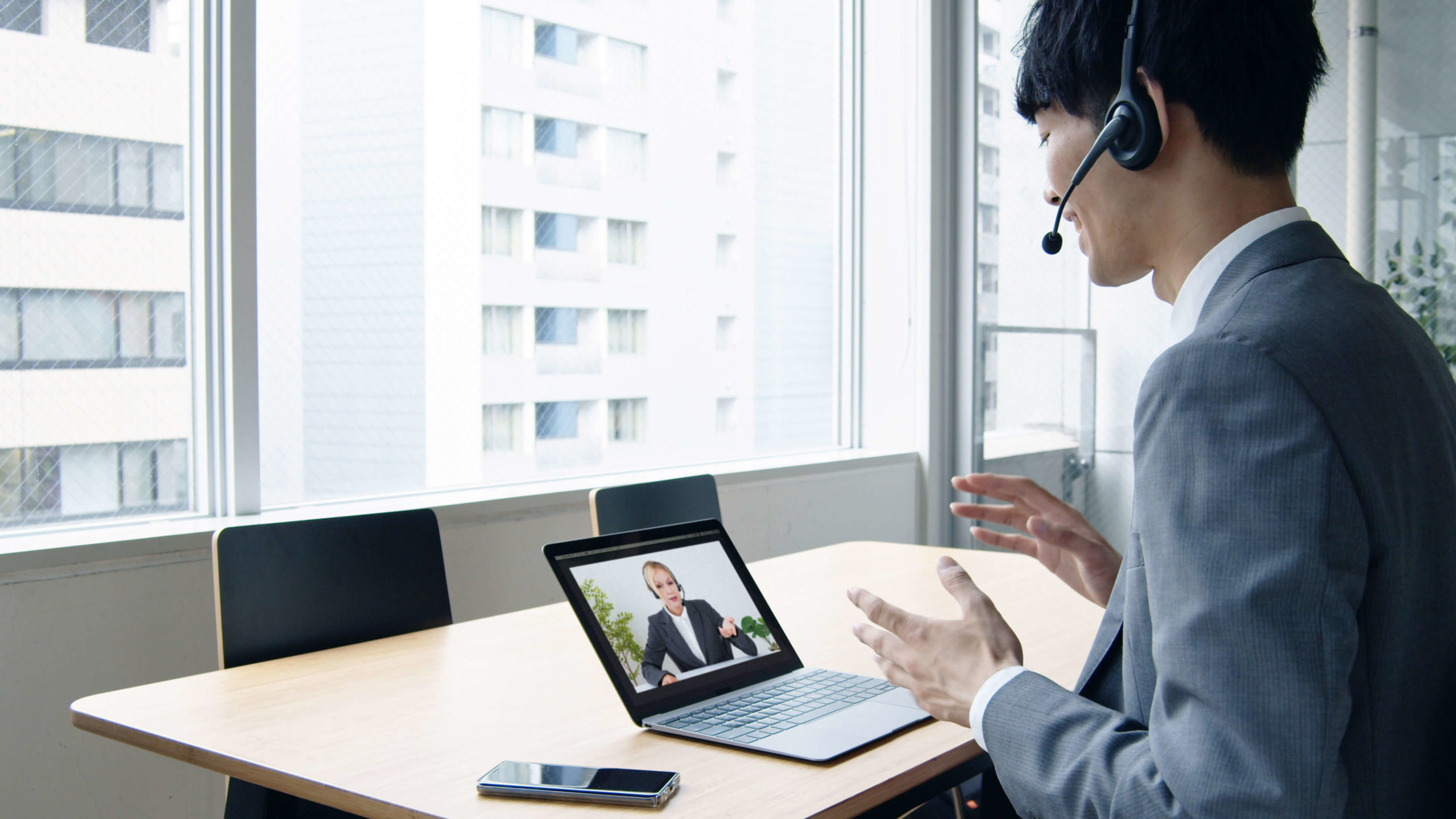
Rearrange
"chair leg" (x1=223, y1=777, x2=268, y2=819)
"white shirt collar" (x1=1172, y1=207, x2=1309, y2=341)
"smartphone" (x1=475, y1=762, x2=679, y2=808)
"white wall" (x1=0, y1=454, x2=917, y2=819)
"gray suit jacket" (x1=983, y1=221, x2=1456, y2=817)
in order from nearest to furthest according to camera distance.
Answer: "gray suit jacket" (x1=983, y1=221, x2=1456, y2=817)
"white shirt collar" (x1=1172, y1=207, x2=1309, y2=341)
"smartphone" (x1=475, y1=762, x2=679, y2=808)
"chair leg" (x1=223, y1=777, x2=268, y2=819)
"white wall" (x1=0, y1=454, x2=917, y2=819)

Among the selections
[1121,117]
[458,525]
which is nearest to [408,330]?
[458,525]

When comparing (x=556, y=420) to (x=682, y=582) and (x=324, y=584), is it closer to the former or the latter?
(x=324, y=584)

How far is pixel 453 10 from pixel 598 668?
209cm

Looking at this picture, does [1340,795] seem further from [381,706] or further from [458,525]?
[458,525]

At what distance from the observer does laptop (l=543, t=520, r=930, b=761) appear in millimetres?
1211

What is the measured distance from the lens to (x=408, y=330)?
2.83 meters

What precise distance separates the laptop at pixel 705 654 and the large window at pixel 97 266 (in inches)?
56.2

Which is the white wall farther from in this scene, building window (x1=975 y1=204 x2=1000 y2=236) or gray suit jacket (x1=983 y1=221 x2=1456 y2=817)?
building window (x1=975 y1=204 x2=1000 y2=236)

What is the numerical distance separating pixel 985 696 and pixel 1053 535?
0.41 m

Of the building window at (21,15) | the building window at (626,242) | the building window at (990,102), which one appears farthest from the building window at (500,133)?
the building window at (990,102)

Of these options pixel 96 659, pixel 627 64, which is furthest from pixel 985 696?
pixel 627 64

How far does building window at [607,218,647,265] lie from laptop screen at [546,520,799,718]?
207 cm

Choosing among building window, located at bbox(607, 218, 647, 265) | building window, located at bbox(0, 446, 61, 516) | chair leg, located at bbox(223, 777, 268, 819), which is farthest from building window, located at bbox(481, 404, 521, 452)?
chair leg, located at bbox(223, 777, 268, 819)

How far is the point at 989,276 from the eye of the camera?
4301 mm
